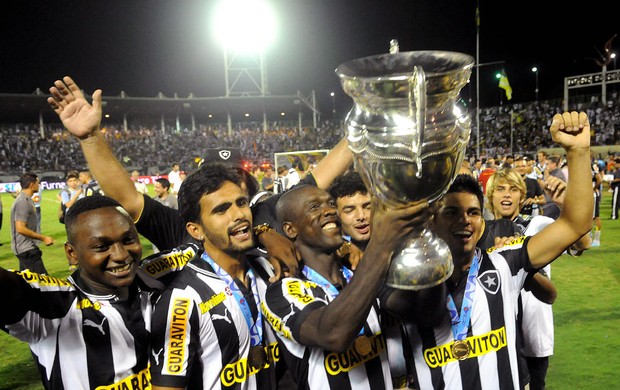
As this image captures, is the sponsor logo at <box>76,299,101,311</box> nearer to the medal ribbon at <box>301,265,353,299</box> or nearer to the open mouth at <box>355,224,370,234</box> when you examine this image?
the medal ribbon at <box>301,265,353,299</box>

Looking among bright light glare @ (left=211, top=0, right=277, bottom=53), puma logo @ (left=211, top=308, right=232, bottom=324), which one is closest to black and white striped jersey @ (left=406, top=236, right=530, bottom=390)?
puma logo @ (left=211, top=308, right=232, bottom=324)

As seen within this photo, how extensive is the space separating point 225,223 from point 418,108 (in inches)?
44.4

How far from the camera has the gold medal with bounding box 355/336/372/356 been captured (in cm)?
188

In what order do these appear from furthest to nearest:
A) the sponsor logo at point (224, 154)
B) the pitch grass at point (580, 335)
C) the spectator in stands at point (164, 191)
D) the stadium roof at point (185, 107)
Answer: the stadium roof at point (185, 107) → the spectator in stands at point (164, 191) → the pitch grass at point (580, 335) → the sponsor logo at point (224, 154)

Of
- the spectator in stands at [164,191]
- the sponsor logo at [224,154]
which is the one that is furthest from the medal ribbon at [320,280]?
the spectator in stands at [164,191]

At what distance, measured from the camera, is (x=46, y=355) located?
188 cm

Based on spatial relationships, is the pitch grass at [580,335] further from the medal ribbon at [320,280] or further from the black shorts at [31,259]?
the medal ribbon at [320,280]

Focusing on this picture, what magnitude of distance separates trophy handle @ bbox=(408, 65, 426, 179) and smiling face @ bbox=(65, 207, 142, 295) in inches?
48.9

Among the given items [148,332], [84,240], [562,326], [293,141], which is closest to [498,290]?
[148,332]

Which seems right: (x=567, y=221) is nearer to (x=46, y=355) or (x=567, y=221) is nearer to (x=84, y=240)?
(x=84, y=240)

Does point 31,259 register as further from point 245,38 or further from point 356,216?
point 245,38

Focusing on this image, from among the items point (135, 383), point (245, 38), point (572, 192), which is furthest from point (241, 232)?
point (245, 38)

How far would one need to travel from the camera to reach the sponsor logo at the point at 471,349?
1.92 meters

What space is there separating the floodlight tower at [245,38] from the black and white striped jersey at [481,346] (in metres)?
41.6
